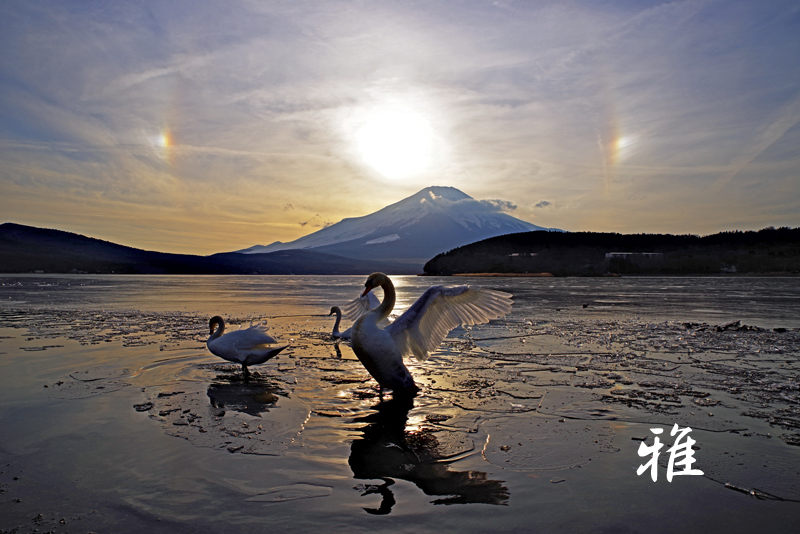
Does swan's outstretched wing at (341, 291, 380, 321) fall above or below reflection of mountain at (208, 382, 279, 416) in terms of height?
above

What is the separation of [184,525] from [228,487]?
600 mm

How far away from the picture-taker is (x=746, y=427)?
5.28 meters

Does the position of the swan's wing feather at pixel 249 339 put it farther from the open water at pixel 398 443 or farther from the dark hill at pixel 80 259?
the dark hill at pixel 80 259

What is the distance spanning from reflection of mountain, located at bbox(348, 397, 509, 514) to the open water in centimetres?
2

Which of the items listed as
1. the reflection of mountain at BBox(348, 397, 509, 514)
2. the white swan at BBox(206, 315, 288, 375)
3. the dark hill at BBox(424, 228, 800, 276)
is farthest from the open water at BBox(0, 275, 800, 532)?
the dark hill at BBox(424, 228, 800, 276)

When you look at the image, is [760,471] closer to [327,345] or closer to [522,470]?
[522,470]

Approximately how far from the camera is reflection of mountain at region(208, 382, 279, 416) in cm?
639

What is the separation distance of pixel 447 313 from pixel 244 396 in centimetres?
366

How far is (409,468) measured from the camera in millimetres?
4414

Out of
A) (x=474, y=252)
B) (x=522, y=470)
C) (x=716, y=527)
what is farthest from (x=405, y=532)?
(x=474, y=252)

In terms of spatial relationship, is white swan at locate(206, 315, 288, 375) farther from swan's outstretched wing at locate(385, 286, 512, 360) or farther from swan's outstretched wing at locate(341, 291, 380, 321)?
swan's outstretched wing at locate(341, 291, 380, 321)

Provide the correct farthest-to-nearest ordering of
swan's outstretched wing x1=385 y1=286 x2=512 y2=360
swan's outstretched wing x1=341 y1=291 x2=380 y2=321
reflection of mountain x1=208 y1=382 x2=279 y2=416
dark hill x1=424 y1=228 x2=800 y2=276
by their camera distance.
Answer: dark hill x1=424 y1=228 x2=800 y2=276 → swan's outstretched wing x1=341 y1=291 x2=380 y2=321 → swan's outstretched wing x1=385 y1=286 x2=512 y2=360 → reflection of mountain x1=208 y1=382 x2=279 y2=416

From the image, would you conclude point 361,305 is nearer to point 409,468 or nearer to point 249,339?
point 249,339

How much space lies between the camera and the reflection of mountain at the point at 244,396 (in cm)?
639
